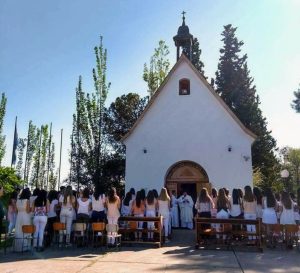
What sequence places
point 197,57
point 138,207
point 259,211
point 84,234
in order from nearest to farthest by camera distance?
point 84,234 < point 138,207 < point 259,211 < point 197,57

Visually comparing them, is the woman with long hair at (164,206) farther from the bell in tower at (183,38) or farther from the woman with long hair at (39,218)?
the bell in tower at (183,38)

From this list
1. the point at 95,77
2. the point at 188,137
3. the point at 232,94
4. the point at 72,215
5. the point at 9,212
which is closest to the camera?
the point at 72,215

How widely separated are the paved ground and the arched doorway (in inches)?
301

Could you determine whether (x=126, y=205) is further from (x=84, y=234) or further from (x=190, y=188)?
(x=190, y=188)

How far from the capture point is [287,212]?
12453 millimetres

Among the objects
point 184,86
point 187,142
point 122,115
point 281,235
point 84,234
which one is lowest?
point 281,235

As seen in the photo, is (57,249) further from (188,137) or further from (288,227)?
(188,137)

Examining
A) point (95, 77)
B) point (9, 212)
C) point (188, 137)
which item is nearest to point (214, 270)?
point (9, 212)

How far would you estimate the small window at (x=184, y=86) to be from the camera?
20.7 m

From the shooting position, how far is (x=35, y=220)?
37.8 ft

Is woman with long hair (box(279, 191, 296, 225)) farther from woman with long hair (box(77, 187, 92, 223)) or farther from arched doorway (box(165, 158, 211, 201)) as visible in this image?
arched doorway (box(165, 158, 211, 201))

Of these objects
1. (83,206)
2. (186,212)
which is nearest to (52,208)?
(83,206)

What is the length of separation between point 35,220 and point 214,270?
5824 millimetres

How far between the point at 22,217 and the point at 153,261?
4.45 m
